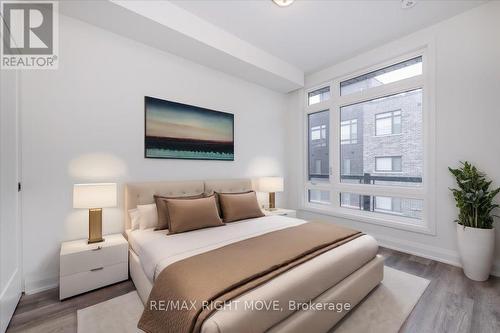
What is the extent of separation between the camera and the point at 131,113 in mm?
2689

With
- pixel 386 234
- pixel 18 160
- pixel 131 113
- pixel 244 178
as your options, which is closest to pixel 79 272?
pixel 18 160

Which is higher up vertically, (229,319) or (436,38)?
(436,38)

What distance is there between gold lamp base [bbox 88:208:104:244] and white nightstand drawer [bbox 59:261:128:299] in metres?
0.30

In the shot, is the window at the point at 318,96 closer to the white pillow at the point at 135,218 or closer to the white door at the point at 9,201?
the white pillow at the point at 135,218

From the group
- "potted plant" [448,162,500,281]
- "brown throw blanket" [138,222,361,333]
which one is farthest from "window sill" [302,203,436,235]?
"brown throw blanket" [138,222,361,333]

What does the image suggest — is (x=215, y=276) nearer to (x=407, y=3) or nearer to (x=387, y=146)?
(x=387, y=146)

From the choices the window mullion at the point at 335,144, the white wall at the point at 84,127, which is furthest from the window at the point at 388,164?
the white wall at the point at 84,127

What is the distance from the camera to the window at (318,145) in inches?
163

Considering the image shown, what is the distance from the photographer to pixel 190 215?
237 cm

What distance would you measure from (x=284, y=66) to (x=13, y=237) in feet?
13.2

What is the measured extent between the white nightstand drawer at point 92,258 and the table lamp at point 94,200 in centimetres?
14

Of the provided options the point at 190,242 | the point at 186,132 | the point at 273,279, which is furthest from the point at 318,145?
the point at 273,279

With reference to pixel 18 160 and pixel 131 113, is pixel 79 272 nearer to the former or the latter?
pixel 18 160

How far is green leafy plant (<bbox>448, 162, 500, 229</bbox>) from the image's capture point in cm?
229
